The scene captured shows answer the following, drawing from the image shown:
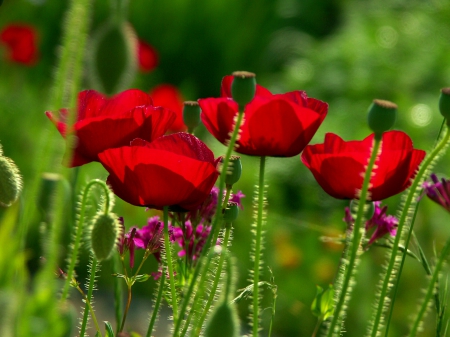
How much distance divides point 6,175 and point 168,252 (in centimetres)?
12

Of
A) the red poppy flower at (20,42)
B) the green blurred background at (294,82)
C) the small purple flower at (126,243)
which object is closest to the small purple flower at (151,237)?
the small purple flower at (126,243)

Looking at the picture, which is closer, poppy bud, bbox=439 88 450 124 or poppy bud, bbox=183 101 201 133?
poppy bud, bbox=439 88 450 124

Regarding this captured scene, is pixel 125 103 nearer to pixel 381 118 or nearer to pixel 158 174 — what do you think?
pixel 158 174

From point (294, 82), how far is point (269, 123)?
10.9 ft

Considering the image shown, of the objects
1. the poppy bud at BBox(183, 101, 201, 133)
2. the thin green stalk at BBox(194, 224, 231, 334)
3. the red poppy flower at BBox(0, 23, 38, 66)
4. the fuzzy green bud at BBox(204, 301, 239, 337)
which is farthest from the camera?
the red poppy flower at BBox(0, 23, 38, 66)

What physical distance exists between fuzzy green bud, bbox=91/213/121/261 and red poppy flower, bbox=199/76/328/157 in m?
0.15

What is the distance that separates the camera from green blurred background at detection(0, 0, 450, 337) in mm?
2627

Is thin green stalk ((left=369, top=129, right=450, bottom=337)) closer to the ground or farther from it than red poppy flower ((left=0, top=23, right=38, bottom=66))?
closer to the ground

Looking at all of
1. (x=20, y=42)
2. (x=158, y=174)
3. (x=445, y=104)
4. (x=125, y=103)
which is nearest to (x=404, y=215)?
(x=445, y=104)

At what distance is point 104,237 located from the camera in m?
0.57

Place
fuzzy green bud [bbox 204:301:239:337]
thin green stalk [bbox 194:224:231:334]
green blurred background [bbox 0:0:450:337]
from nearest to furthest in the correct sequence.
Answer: fuzzy green bud [bbox 204:301:239:337] → thin green stalk [bbox 194:224:231:334] → green blurred background [bbox 0:0:450:337]

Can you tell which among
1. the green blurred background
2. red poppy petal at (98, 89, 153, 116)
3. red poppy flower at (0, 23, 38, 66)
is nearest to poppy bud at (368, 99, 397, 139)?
red poppy petal at (98, 89, 153, 116)

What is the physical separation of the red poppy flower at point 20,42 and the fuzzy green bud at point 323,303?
2931mm

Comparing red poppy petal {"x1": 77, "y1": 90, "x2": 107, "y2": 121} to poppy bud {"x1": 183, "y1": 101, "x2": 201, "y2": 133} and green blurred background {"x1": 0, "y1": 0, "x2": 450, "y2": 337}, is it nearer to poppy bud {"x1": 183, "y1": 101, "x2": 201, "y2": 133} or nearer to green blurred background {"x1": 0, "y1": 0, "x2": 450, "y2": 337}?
poppy bud {"x1": 183, "y1": 101, "x2": 201, "y2": 133}
